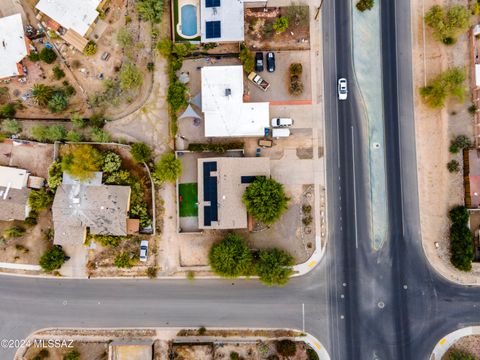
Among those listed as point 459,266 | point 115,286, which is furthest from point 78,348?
point 459,266

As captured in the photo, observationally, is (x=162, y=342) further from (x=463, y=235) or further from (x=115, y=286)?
(x=463, y=235)

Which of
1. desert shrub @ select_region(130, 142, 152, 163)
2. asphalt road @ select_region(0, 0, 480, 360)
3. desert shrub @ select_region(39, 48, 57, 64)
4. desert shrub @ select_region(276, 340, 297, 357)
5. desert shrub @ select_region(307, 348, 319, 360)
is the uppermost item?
desert shrub @ select_region(39, 48, 57, 64)

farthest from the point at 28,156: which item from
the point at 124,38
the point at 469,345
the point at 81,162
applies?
the point at 469,345

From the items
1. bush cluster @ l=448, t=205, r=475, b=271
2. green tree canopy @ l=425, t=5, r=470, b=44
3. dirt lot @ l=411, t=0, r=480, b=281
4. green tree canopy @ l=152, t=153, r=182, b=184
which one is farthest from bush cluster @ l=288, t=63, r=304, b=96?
bush cluster @ l=448, t=205, r=475, b=271

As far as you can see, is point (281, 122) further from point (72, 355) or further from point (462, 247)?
point (72, 355)

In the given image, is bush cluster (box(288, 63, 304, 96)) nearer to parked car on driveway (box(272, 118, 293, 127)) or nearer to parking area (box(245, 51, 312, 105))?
parking area (box(245, 51, 312, 105))

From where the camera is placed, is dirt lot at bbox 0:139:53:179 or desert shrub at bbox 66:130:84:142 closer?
desert shrub at bbox 66:130:84:142
